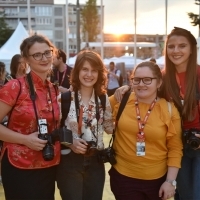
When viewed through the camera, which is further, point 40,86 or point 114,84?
point 114,84

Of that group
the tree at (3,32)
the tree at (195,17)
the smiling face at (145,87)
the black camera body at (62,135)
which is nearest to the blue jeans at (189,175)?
the smiling face at (145,87)

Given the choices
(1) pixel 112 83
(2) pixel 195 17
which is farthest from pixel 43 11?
(1) pixel 112 83

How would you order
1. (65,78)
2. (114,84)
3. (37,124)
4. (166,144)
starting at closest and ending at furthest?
(37,124)
(166,144)
(65,78)
(114,84)

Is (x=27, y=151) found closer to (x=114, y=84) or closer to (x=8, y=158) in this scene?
(x=8, y=158)

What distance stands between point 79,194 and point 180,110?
39.8 inches

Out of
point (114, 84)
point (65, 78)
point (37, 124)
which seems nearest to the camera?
point (37, 124)

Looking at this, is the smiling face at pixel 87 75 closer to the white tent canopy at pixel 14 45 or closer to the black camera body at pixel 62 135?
the black camera body at pixel 62 135

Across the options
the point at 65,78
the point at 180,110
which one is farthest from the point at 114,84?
the point at 180,110

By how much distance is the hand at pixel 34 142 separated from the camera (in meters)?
2.28

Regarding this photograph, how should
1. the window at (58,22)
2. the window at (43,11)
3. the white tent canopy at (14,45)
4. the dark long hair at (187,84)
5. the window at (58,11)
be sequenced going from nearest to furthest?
the dark long hair at (187,84), the white tent canopy at (14,45), the window at (43,11), the window at (58,22), the window at (58,11)

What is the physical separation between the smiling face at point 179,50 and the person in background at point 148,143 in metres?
0.32

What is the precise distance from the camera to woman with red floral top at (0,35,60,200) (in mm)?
2334

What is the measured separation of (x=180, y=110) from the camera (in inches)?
104

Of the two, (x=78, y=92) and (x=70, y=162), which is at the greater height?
(x=78, y=92)
